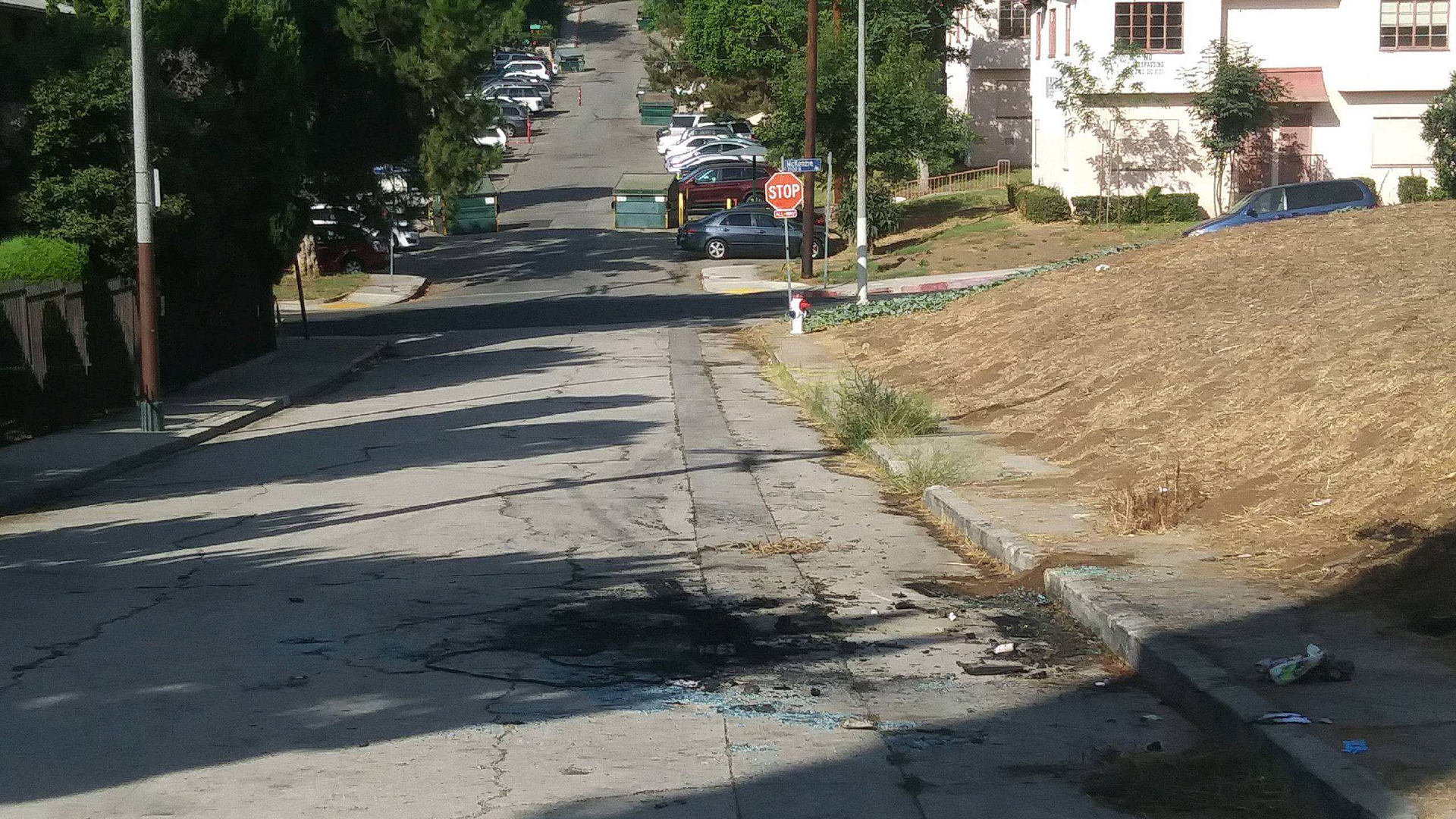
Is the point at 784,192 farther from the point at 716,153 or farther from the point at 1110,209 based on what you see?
the point at 716,153

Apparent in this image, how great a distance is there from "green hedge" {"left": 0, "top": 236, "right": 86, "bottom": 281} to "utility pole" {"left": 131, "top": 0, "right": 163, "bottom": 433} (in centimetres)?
81

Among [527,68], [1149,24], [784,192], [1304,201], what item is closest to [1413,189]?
[1149,24]

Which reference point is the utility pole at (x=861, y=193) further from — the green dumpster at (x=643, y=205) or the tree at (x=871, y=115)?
the green dumpster at (x=643, y=205)

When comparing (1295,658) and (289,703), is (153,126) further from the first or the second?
(1295,658)

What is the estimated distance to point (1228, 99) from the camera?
4191cm

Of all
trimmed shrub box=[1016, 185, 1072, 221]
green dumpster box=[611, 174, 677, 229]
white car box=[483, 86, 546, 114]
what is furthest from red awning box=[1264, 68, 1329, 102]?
white car box=[483, 86, 546, 114]

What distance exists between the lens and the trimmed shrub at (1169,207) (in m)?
43.9

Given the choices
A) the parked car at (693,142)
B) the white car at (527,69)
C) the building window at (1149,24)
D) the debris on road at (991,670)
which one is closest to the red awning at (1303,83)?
the building window at (1149,24)

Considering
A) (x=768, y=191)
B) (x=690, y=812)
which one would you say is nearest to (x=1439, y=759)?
(x=690, y=812)

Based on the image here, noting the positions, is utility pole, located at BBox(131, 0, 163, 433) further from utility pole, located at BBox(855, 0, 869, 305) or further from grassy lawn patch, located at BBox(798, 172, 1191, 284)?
grassy lawn patch, located at BBox(798, 172, 1191, 284)

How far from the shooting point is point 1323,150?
148 ft

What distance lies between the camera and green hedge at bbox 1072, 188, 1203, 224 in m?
43.9

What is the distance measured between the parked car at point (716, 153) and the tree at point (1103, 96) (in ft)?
48.7

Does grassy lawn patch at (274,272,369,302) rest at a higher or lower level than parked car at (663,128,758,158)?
lower
